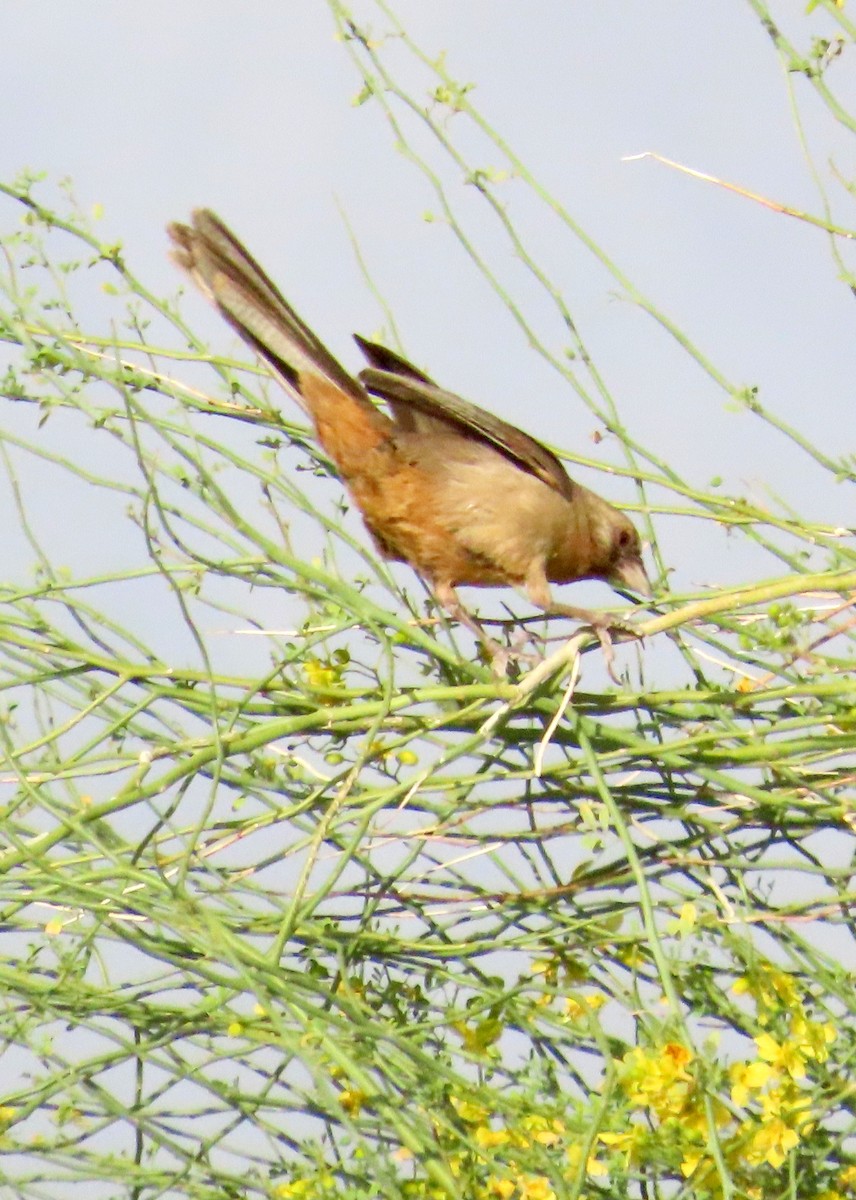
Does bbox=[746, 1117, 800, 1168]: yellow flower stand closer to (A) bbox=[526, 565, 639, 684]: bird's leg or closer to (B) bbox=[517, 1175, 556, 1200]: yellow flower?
(B) bbox=[517, 1175, 556, 1200]: yellow flower

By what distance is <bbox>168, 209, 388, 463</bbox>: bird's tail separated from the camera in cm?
297

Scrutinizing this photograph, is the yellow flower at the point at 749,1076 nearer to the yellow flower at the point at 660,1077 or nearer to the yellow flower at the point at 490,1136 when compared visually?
the yellow flower at the point at 660,1077

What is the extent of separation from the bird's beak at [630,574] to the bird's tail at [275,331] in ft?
2.74

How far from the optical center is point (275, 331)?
304 cm

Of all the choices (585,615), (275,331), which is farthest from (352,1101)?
(275,331)

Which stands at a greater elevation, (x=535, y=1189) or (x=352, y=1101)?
(x=352, y=1101)

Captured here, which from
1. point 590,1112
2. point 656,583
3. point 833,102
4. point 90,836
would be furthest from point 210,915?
point 833,102

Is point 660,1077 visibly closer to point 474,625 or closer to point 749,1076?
point 749,1076

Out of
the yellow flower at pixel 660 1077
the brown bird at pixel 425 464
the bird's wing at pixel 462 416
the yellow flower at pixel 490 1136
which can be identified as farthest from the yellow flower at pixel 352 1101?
the bird's wing at pixel 462 416

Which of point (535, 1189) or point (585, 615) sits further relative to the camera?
point (585, 615)

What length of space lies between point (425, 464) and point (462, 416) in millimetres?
167

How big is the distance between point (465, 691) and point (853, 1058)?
0.69 metres

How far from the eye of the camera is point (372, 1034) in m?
1.90

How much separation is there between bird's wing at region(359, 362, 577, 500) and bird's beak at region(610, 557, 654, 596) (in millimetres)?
→ 278
